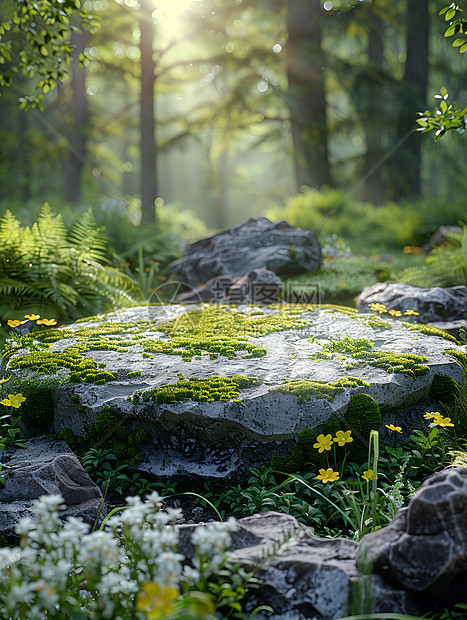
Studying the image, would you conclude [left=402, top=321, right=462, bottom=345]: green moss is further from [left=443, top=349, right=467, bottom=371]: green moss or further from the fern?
the fern

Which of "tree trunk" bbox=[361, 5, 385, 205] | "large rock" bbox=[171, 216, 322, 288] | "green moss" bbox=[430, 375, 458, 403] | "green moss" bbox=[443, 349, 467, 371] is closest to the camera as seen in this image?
"green moss" bbox=[430, 375, 458, 403]

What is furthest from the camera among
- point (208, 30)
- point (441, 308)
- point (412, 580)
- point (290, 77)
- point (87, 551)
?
point (290, 77)

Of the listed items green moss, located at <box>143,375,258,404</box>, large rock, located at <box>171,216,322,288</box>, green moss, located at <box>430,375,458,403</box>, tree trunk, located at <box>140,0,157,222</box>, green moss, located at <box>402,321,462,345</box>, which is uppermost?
tree trunk, located at <box>140,0,157,222</box>

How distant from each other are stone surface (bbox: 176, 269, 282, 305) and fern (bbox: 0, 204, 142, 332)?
90 centimetres

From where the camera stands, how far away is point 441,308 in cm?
470

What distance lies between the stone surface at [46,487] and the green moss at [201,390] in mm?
551

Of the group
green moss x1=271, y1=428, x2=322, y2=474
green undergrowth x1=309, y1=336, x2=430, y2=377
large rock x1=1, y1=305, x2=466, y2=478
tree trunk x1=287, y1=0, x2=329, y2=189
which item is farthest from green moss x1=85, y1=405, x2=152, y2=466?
tree trunk x1=287, y1=0, x2=329, y2=189

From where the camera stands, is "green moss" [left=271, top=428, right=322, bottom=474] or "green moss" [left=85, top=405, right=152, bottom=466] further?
"green moss" [left=85, top=405, right=152, bottom=466]

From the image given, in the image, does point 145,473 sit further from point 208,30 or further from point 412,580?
point 208,30

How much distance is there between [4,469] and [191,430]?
1.03 m

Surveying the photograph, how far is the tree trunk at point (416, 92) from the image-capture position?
11469 millimetres

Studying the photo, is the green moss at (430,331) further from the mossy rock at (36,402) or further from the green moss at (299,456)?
the mossy rock at (36,402)

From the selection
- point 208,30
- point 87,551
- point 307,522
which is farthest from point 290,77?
point 87,551

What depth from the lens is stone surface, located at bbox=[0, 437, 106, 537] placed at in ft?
7.67
